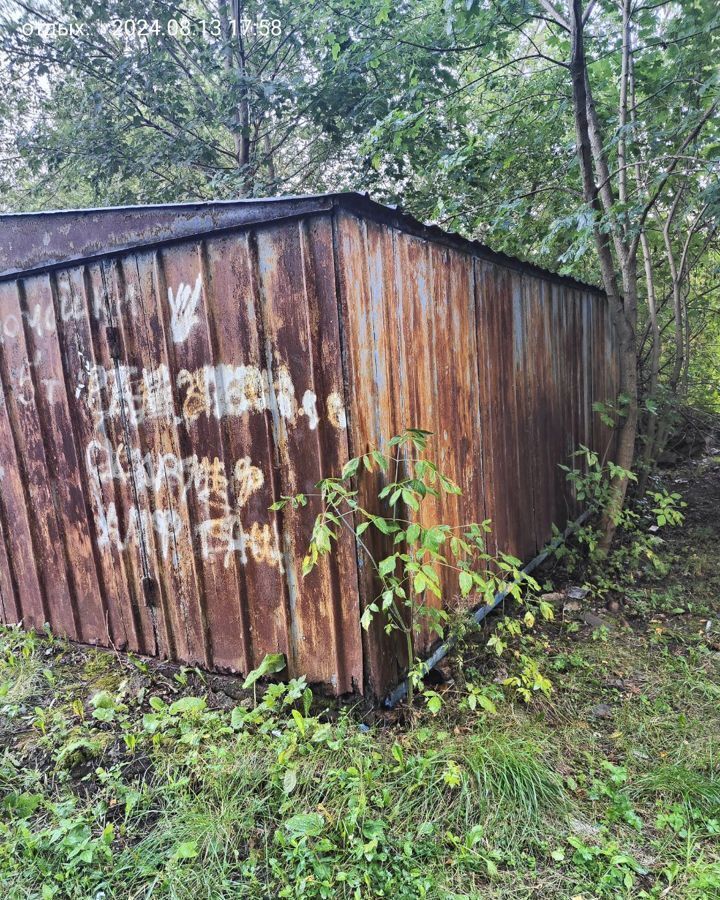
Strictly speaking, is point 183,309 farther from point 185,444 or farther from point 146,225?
point 185,444

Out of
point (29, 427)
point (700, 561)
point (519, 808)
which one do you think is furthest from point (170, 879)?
point (700, 561)

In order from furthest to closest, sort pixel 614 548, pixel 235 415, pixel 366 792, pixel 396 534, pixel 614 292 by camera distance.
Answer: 1. pixel 614 548
2. pixel 614 292
3. pixel 235 415
4. pixel 396 534
5. pixel 366 792

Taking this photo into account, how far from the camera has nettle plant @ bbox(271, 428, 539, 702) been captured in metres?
2.35

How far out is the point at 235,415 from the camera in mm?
2770

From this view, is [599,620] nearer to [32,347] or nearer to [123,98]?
[32,347]

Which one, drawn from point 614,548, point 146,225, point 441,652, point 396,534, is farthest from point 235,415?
point 614,548

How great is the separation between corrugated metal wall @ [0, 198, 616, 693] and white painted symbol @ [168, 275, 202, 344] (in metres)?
0.01

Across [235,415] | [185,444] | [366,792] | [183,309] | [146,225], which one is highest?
[146,225]

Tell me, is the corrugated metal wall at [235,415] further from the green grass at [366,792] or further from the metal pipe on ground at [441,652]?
the green grass at [366,792]

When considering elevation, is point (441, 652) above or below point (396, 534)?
below

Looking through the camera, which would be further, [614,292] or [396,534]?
[614,292]

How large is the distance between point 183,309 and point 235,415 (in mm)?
635

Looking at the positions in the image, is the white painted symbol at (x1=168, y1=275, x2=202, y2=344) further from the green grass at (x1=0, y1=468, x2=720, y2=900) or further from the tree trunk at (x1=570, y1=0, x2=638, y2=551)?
the tree trunk at (x1=570, y1=0, x2=638, y2=551)

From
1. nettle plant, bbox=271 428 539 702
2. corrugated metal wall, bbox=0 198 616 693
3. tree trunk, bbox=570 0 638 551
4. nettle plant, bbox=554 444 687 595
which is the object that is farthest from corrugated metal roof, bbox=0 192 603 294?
nettle plant, bbox=554 444 687 595
